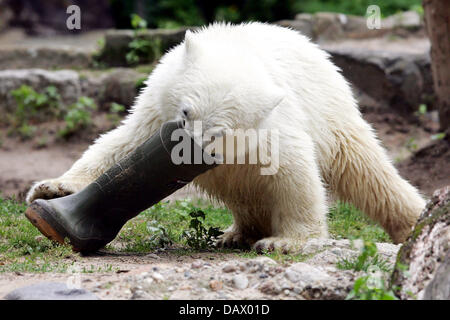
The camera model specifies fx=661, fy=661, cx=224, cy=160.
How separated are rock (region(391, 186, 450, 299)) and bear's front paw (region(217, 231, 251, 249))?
1.99 metres

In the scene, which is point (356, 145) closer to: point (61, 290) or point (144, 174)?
point (144, 174)

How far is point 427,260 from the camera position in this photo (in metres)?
3.17

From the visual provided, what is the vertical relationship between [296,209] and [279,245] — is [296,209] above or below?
above

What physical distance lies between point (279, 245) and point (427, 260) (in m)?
1.56

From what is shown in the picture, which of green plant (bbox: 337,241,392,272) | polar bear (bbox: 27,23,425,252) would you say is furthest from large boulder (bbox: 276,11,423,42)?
green plant (bbox: 337,241,392,272)

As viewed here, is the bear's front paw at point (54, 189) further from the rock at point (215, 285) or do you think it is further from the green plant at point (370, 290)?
the green plant at point (370, 290)

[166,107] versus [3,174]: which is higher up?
[166,107]

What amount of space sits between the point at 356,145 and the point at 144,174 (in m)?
1.88

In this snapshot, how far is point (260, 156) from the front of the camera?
4445 mm

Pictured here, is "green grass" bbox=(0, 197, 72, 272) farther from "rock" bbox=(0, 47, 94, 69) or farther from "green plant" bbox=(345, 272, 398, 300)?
"rock" bbox=(0, 47, 94, 69)

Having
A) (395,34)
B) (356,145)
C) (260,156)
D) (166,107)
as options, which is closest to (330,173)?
(356,145)

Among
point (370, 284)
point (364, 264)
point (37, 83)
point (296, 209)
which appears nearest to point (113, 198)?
point (296, 209)

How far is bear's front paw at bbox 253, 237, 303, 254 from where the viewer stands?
4.56m

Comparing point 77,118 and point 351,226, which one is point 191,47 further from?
point 77,118
